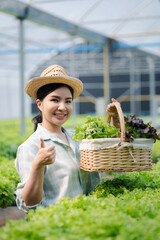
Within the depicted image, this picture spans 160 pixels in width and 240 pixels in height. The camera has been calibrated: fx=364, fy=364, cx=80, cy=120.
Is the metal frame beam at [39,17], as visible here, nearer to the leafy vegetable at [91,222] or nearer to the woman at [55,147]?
the woman at [55,147]

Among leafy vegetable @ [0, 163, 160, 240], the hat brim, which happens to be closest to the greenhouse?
leafy vegetable @ [0, 163, 160, 240]

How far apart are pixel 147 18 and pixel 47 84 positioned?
8053 millimetres

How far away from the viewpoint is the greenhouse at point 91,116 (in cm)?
163

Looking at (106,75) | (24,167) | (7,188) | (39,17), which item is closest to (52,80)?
(24,167)

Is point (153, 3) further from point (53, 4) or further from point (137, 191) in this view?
point (137, 191)

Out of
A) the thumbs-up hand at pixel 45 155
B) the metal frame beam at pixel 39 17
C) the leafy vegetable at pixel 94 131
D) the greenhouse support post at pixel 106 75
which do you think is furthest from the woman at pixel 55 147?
the greenhouse support post at pixel 106 75

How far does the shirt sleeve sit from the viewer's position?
2172 mm

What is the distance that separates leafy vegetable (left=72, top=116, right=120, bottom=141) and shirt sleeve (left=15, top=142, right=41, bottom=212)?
34 centimetres

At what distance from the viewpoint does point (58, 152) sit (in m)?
2.43

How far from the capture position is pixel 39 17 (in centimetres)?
806

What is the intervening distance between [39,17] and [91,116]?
5.90 meters

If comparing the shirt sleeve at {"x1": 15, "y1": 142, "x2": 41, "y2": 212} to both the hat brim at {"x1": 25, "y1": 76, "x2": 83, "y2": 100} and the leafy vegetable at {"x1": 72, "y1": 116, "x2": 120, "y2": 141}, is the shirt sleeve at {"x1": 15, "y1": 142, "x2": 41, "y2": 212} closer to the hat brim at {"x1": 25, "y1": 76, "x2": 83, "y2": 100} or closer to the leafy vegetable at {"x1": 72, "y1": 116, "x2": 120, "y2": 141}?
the leafy vegetable at {"x1": 72, "y1": 116, "x2": 120, "y2": 141}

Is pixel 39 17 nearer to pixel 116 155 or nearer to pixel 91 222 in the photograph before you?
pixel 116 155

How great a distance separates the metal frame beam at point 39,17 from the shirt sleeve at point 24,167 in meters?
5.14
